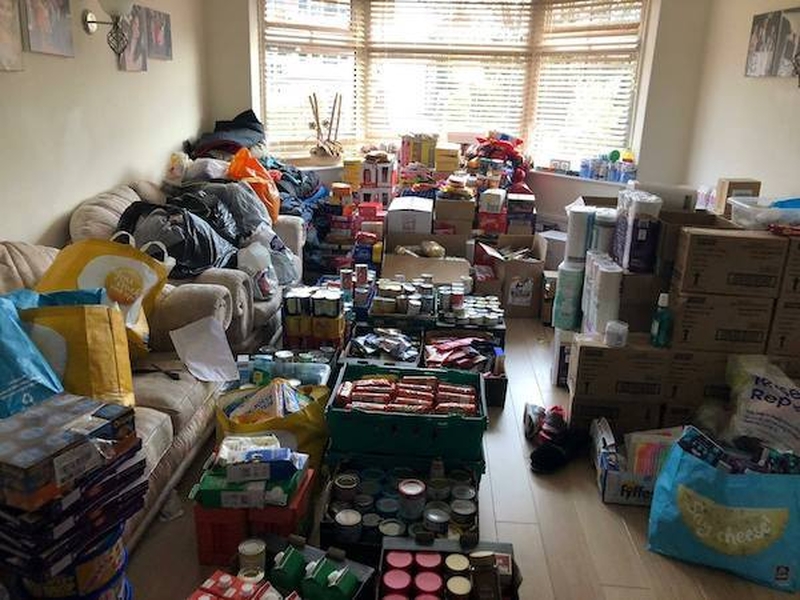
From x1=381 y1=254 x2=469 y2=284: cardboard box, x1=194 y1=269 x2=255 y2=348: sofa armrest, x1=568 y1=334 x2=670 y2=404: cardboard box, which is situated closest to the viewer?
x1=568 y1=334 x2=670 y2=404: cardboard box

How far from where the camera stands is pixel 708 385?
256 cm

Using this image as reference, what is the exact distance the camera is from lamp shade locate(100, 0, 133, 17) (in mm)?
3025

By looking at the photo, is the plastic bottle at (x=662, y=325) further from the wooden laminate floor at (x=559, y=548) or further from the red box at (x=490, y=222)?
the red box at (x=490, y=222)

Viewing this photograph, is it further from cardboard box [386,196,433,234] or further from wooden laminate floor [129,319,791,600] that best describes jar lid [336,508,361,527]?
cardboard box [386,196,433,234]

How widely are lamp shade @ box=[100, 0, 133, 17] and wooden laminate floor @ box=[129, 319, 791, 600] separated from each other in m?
2.18

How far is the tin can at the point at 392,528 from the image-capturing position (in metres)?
1.95

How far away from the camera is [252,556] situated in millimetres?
1801

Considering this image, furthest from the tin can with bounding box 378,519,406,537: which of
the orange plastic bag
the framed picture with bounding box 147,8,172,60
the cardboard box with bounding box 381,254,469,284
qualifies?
the framed picture with bounding box 147,8,172,60

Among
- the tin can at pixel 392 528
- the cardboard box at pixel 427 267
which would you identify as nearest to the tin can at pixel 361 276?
the cardboard box at pixel 427 267

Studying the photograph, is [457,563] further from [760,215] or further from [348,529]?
[760,215]

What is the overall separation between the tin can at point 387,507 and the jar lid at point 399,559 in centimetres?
24

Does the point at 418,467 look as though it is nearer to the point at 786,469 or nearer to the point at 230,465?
the point at 230,465

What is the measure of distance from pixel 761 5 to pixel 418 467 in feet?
10.6

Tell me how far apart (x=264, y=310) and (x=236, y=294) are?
341mm
